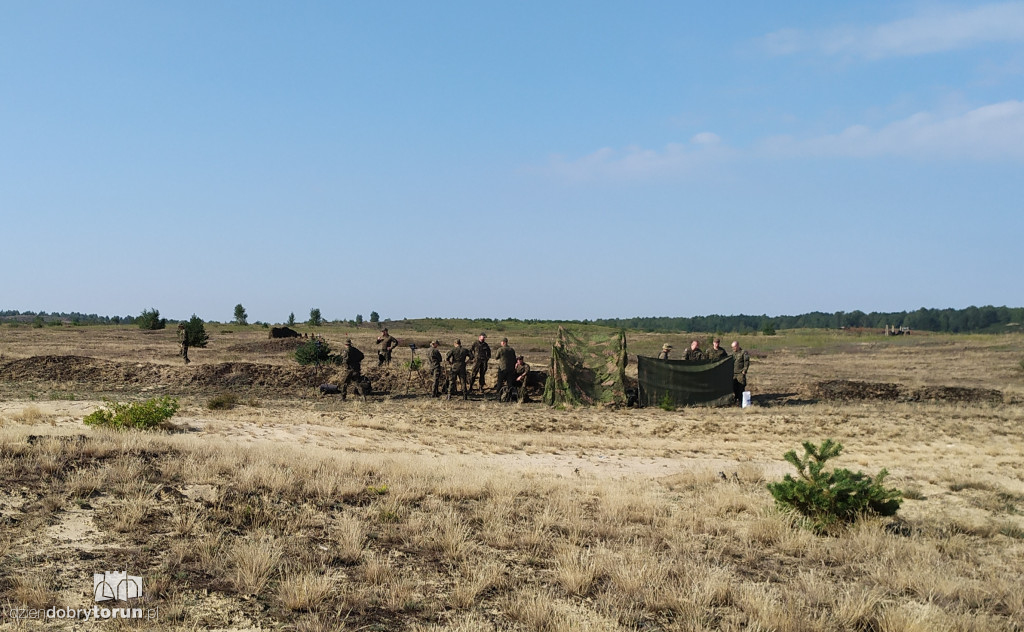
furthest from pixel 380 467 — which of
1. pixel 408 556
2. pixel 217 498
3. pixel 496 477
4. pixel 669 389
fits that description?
pixel 669 389

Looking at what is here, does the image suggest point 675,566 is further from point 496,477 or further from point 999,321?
point 999,321

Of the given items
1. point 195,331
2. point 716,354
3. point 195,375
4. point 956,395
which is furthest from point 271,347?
point 956,395

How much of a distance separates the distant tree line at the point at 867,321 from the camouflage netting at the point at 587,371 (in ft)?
261

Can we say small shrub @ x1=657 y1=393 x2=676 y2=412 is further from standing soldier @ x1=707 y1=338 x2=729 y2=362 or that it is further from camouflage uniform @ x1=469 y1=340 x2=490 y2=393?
camouflage uniform @ x1=469 y1=340 x2=490 y2=393

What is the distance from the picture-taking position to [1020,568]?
21.8 feet

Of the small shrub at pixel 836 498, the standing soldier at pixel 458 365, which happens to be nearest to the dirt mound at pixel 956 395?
the standing soldier at pixel 458 365

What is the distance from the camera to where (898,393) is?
23.2 metres

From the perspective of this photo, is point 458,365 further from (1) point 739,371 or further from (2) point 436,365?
(1) point 739,371

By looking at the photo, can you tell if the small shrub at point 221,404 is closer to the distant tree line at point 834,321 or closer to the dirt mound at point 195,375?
the dirt mound at point 195,375

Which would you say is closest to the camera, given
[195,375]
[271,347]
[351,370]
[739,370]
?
[351,370]

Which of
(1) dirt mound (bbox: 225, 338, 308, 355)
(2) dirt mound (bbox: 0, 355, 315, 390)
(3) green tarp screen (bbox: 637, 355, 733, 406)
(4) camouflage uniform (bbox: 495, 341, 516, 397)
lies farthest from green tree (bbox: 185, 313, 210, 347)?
(3) green tarp screen (bbox: 637, 355, 733, 406)

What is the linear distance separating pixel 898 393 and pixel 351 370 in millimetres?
16959

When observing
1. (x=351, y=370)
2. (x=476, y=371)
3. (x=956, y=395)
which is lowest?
(x=956, y=395)

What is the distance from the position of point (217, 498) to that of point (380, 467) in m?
2.63
